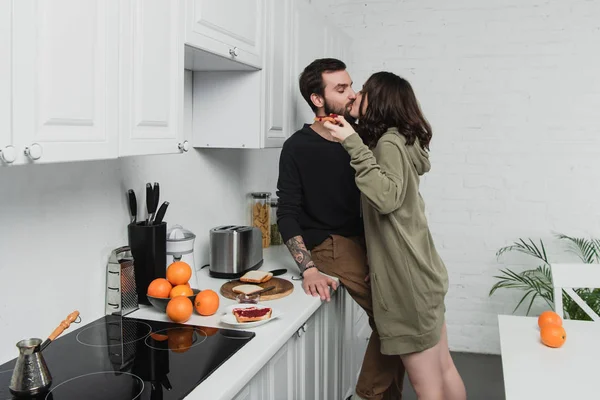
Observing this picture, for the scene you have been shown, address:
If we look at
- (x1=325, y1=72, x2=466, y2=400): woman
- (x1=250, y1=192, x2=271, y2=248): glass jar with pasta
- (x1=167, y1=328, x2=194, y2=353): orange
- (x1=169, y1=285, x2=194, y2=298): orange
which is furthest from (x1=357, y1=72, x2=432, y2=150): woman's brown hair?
(x1=250, y1=192, x2=271, y2=248): glass jar with pasta

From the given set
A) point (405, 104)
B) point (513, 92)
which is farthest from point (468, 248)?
point (405, 104)

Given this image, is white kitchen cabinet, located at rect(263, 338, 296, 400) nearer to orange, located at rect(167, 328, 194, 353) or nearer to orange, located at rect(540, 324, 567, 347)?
orange, located at rect(167, 328, 194, 353)

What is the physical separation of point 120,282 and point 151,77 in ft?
2.20

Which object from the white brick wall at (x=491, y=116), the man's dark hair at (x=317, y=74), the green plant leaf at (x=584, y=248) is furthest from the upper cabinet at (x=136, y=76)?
the green plant leaf at (x=584, y=248)

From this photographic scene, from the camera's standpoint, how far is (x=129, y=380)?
4.55ft

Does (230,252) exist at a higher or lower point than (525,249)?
higher

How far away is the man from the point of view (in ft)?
7.79

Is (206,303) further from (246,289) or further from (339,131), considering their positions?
(339,131)

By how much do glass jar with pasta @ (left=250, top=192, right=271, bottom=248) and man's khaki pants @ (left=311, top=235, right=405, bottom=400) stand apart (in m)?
0.67

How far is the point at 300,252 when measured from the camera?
2.31 m

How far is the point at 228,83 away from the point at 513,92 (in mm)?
2064

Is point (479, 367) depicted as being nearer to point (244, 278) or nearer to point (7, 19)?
point (244, 278)

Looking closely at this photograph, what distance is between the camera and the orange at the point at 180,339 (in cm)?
158

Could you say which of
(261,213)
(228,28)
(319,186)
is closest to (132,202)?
(228,28)
